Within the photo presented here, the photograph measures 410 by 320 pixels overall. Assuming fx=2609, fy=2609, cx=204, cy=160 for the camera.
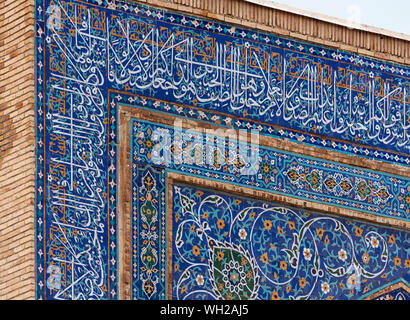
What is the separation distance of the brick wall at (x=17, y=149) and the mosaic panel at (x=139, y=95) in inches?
2.1

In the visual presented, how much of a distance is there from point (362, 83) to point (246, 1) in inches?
34.5

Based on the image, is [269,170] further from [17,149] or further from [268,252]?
[17,149]

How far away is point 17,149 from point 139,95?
2.57 feet

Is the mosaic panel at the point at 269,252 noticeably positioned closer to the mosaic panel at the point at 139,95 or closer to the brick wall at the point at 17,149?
the mosaic panel at the point at 139,95

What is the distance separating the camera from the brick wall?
13211 millimetres

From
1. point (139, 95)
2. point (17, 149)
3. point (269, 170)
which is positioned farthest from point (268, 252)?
point (17, 149)

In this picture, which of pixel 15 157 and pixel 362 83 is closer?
pixel 15 157

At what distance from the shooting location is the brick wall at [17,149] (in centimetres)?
1321

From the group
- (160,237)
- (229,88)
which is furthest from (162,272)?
(229,88)

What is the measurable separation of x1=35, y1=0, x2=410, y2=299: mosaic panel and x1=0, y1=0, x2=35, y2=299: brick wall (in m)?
0.05

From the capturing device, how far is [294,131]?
14312mm

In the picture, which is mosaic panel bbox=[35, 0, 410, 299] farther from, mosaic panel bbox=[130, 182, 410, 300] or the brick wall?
mosaic panel bbox=[130, 182, 410, 300]

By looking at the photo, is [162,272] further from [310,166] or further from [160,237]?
[310,166]

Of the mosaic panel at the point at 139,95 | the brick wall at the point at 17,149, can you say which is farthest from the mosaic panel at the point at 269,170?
the brick wall at the point at 17,149
